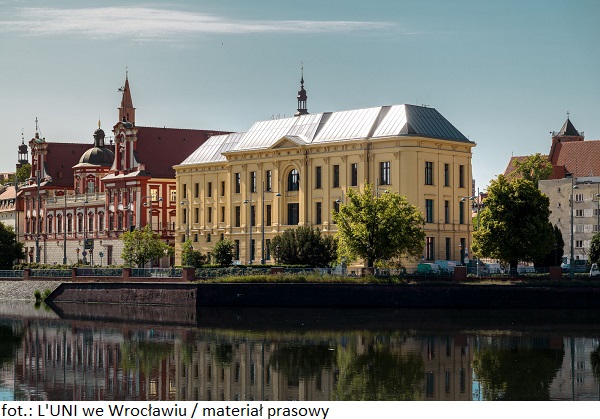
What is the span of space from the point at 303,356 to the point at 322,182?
189 feet

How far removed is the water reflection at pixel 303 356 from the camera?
5331 cm

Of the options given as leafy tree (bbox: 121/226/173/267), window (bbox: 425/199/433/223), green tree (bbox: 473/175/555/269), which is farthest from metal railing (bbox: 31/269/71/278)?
green tree (bbox: 473/175/555/269)

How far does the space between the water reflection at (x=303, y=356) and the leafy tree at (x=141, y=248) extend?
96.0ft

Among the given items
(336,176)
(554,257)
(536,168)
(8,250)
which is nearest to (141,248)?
(8,250)

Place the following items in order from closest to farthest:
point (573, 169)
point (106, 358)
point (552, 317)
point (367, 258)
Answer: point (106, 358)
point (552, 317)
point (367, 258)
point (573, 169)

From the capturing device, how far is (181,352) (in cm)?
6869

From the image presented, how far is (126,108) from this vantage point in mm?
Result: 164875

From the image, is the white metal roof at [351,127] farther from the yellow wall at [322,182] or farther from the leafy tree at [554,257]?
the leafy tree at [554,257]

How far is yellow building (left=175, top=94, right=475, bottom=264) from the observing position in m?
116

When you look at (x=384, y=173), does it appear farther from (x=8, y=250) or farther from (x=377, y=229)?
(x=8, y=250)

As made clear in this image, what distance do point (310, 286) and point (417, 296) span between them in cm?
810

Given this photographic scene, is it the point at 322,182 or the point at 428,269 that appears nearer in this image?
the point at 428,269
